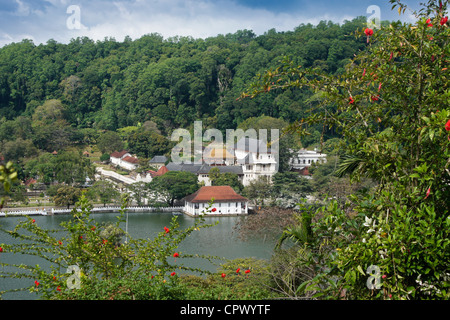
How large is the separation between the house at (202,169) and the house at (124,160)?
91.0 inches

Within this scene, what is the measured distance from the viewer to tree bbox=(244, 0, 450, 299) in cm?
200

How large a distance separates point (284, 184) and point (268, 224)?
856 centimetres

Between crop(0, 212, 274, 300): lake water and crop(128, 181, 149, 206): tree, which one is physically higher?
crop(128, 181, 149, 206): tree

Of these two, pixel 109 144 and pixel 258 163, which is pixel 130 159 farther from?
pixel 258 163

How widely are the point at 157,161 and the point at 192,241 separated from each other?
11032mm

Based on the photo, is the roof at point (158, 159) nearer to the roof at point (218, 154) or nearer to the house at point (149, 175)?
the house at point (149, 175)

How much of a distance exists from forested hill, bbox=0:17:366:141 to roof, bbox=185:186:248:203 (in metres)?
11.6

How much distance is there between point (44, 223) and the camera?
15.2m

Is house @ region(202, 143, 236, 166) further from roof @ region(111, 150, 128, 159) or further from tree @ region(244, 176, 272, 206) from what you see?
tree @ region(244, 176, 272, 206)

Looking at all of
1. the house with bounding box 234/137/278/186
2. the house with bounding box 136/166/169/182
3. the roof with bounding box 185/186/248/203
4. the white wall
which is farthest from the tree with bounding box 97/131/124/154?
the white wall

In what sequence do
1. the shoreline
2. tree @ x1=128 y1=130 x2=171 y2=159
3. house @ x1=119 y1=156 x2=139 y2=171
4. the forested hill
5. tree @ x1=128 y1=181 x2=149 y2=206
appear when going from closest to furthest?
1. the shoreline
2. tree @ x1=128 y1=181 x2=149 y2=206
3. house @ x1=119 y1=156 x2=139 y2=171
4. tree @ x1=128 y1=130 x2=171 y2=159
5. the forested hill

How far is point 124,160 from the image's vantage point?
24.7 metres
